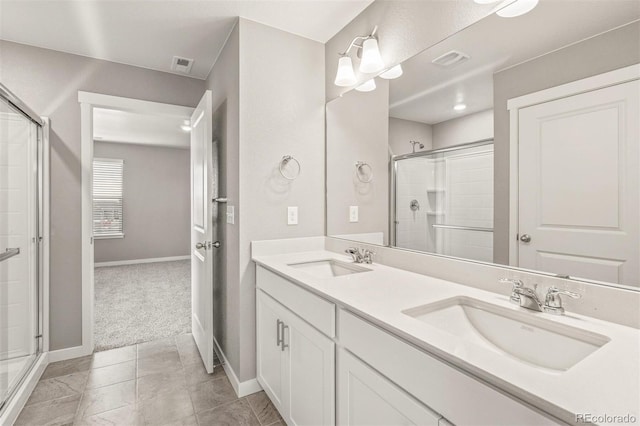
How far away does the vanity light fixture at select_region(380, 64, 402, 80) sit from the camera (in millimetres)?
1725

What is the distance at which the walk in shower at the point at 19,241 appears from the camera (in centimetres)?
183

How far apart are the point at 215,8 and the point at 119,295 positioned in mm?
3823

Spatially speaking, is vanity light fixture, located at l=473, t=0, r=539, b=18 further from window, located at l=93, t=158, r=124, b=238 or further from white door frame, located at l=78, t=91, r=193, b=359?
window, located at l=93, t=158, r=124, b=238

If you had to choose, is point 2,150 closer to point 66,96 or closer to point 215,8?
point 66,96

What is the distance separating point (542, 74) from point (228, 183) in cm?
183

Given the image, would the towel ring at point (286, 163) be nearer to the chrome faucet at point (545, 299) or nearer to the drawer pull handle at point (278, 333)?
the drawer pull handle at point (278, 333)

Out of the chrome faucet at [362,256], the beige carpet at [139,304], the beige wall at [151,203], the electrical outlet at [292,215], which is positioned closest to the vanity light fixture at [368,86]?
the electrical outlet at [292,215]

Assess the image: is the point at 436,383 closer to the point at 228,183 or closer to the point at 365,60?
the point at 365,60

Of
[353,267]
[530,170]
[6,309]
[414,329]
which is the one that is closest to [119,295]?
[6,309]

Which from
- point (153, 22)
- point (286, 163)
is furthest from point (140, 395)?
point (153, 22)

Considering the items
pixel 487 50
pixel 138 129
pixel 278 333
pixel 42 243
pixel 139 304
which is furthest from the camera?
pixel 138 129

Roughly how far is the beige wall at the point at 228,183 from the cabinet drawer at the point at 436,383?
1194mm

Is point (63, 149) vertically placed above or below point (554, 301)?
above

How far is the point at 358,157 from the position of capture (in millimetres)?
2102
